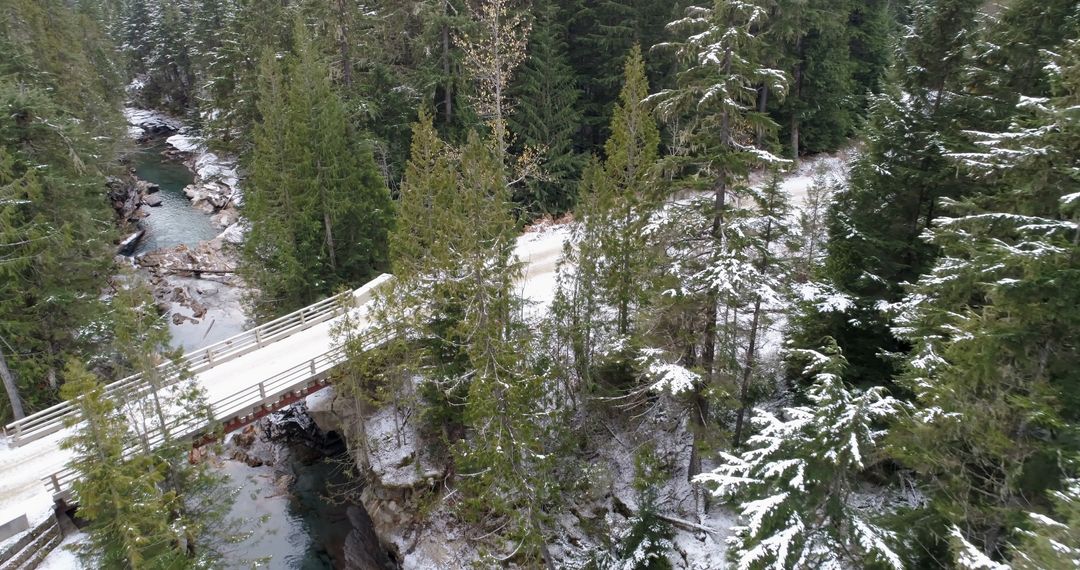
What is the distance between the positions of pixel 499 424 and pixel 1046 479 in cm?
937

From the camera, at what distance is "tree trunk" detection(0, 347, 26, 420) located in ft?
61.2

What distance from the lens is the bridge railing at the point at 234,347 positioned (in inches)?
668

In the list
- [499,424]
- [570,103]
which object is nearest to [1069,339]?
[499,424]

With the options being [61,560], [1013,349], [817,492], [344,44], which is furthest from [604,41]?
[61,560]

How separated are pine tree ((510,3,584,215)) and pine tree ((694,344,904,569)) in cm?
2274

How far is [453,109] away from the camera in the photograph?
3064 centimetres

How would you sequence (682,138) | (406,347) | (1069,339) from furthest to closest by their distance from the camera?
(406,347) → (682,138) → (1069,339)

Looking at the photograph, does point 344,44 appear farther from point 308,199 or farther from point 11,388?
point 11,388

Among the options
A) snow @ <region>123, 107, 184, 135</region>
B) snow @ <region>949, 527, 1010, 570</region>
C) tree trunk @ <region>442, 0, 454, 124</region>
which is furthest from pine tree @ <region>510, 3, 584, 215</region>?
snow @ <region>123, 107, 184, 135</region>

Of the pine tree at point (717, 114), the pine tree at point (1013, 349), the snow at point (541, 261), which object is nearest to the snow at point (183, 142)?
the snow at point (541, 261)

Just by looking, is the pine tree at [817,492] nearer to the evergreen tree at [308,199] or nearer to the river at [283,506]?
the river at [283,506]

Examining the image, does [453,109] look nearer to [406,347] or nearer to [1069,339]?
[406,347]

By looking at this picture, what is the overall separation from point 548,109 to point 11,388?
24198mm

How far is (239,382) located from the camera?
1962 cm
